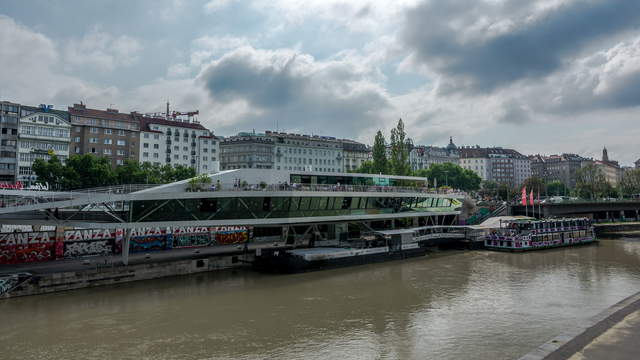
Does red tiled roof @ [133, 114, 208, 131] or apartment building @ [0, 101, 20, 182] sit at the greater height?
red tiled roof @ [133, 114, 208, 131]

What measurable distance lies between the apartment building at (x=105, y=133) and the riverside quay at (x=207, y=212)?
44.1 meters

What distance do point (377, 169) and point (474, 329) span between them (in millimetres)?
68041

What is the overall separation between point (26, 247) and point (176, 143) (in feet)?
237

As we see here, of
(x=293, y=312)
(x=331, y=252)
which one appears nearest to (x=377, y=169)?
(x=331, y=252)

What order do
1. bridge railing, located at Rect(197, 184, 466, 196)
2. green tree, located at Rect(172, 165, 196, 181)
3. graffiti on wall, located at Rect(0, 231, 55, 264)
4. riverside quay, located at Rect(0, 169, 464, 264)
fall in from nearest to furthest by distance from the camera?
riverside quay, located at Rect(0, 169, 464, 264) → graffiti on wall, located at Rect(0, 231, 55, 264) → bridge railing, located at Rect(197, 184, 466, 196) → green tree, located at Rect(172, 165, 196, 181)

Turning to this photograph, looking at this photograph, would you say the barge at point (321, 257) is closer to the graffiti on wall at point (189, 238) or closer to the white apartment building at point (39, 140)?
the graffiti on wall at point (189, 238)

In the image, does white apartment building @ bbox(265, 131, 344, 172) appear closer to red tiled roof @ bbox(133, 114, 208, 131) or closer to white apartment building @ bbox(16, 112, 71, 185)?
red tiled roof @ bbox(133, 114, 208, 131)

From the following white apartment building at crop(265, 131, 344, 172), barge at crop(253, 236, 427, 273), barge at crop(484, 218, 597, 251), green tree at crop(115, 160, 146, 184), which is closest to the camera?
barge at crop(253, 236, 427, 273)

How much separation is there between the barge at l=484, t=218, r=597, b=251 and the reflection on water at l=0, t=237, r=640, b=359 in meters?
16.1

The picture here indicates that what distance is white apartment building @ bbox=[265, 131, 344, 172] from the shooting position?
435 ft

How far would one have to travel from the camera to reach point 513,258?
51.1 metres

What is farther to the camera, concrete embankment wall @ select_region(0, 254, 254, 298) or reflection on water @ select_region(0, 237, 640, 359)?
concrete embankment wall @ select_region(0, 254, 254, 298)

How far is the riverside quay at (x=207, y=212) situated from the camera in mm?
33656

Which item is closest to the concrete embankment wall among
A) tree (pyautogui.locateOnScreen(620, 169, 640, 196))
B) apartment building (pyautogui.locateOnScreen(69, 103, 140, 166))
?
apartment building (pyautogui.locateOnScreen(69, 103, 140, 166))
